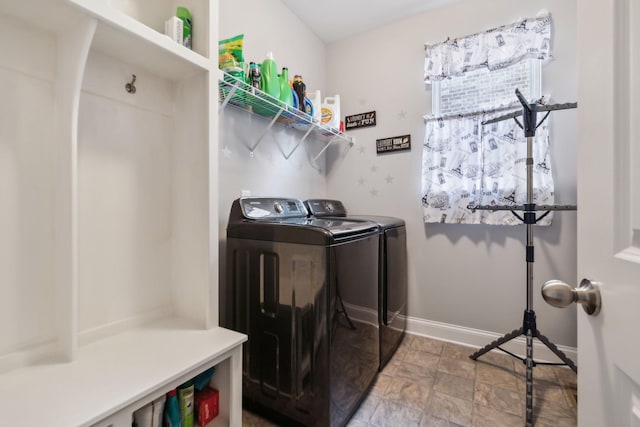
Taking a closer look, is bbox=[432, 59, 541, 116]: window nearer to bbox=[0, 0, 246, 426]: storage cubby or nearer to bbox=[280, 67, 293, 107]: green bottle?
bbox=[280, 67, 293, 107]: green bottle

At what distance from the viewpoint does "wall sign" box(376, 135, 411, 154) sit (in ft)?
7.89

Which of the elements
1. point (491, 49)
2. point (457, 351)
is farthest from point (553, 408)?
point (491, 49)

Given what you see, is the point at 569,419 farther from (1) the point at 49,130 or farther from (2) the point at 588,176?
(1) the point at 49,130

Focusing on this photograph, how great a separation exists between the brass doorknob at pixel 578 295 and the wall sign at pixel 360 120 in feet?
7.36

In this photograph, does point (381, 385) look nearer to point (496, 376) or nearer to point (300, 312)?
point (496, 376)

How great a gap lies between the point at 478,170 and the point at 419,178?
44cm

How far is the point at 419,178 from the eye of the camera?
2.37 m

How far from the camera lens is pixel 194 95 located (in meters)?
1.23

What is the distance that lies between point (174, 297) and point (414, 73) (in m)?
2.47

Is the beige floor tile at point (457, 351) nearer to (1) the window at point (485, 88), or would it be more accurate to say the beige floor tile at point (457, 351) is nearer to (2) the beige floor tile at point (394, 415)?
(2) the beige floor tile at point (394, 415)

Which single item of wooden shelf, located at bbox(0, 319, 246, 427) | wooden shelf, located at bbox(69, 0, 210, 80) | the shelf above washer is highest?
the shelf above washer

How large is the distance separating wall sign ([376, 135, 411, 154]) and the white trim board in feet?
4.94

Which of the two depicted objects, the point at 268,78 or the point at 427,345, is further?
the point at 427,345

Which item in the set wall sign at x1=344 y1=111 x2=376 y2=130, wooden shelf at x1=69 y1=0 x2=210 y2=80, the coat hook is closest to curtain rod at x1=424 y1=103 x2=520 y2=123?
wall sign at x1=344 y1=111 x2=376 y2=130
